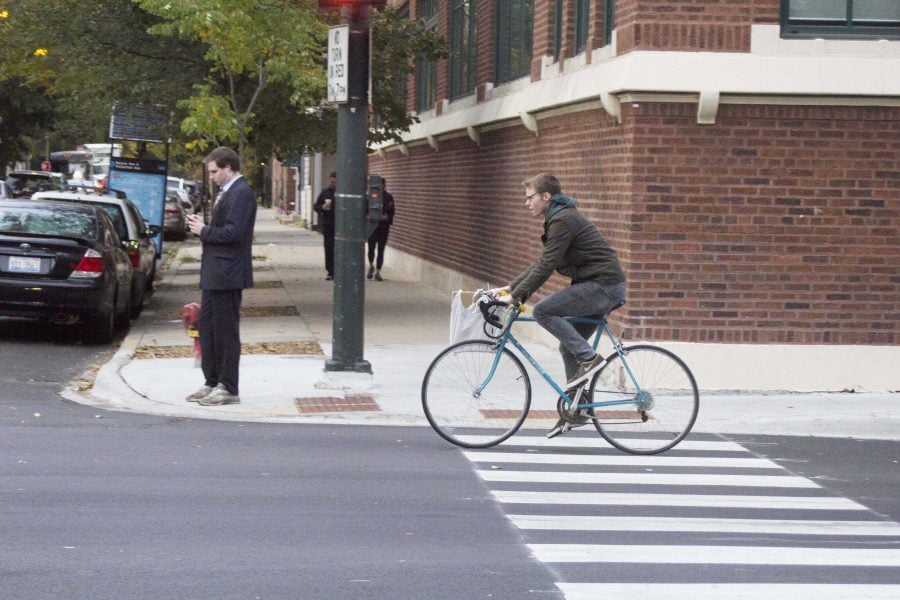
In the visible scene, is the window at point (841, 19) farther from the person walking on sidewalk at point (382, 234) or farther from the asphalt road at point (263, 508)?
the person walking on sidewalk at point (382, 234)

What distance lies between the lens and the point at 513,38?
19.2 m

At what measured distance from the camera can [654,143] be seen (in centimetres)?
1262

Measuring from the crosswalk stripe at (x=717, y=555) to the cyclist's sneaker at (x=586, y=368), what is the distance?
107 inches

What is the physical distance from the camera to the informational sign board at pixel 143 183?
28.4 m

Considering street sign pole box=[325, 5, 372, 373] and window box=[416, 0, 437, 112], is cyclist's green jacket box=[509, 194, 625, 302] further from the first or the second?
window box=[416, 0, 437, 112]

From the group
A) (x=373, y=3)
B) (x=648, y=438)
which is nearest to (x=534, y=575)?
(x=648, y=438)

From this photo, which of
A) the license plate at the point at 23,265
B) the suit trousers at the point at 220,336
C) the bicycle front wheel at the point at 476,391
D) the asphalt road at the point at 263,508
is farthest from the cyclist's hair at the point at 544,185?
the license plate at the point at 23,265

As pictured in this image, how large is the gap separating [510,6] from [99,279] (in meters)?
7.05

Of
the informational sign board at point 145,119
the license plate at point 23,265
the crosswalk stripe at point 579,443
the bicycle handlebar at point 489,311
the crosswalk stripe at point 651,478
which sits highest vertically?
the informational sign board at point 145,119

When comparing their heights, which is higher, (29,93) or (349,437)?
(29,93)

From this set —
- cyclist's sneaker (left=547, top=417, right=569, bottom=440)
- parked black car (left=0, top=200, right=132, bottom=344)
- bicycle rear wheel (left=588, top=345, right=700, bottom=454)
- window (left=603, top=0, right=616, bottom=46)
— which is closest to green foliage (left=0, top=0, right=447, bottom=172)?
parked black car (left=0, top=200, right=132, bottom=344)

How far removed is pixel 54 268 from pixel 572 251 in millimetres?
7403

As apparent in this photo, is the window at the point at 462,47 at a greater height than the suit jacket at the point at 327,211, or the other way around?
the window at the point at 462,47

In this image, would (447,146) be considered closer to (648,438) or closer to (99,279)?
(99,279)
